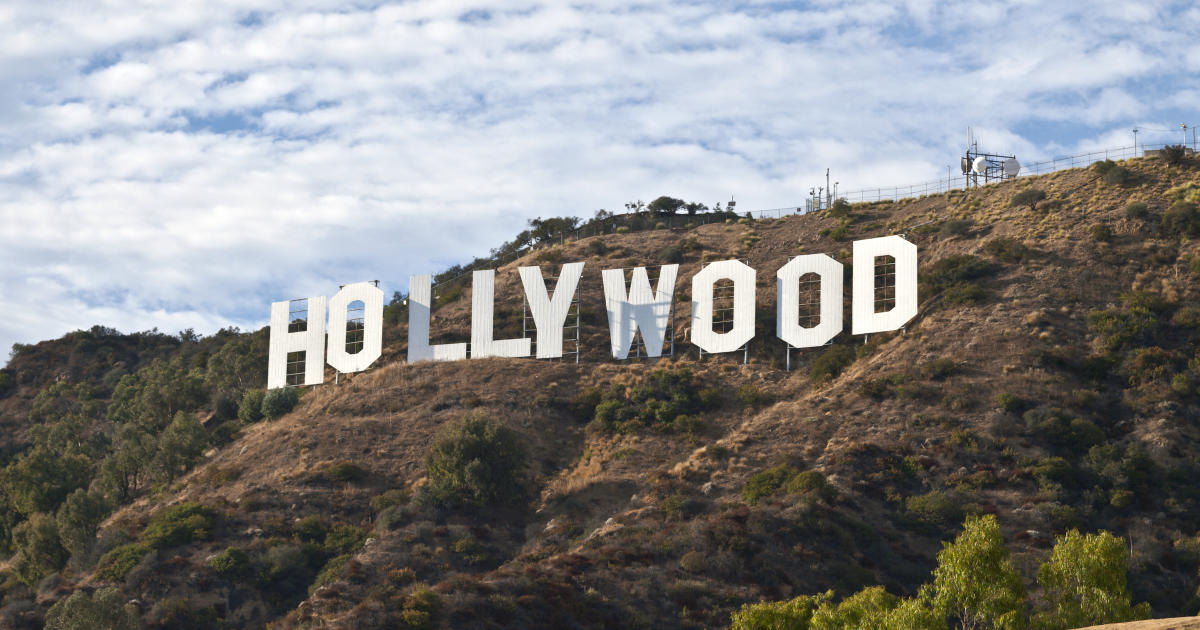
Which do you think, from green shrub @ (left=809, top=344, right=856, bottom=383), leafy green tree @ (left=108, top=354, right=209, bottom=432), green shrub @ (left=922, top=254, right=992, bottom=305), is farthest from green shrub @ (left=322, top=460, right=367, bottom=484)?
green shrub @ (left=922, top=254, right=992, bottom=305)

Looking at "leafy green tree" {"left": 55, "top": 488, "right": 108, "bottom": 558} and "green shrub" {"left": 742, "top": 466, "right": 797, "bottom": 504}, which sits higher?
"green shrub" {"left": 742, "top": 466, "right": 797, "bottom": 504}

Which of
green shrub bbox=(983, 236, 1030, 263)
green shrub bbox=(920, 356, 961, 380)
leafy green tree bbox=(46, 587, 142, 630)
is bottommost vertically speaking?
leafy green tree bbox=(46, 587, 142, 630)

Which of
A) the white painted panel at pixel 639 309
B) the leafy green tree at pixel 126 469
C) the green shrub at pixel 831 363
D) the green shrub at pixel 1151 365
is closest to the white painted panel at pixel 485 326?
the white painted panel at pixel 639 309

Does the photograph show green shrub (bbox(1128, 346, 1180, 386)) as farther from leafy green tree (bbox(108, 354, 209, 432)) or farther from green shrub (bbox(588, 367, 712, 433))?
leafy green tree (bbox(108, 354, 209, 432))

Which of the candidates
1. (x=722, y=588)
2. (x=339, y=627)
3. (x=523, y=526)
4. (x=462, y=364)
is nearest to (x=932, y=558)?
(x=722, y=588)

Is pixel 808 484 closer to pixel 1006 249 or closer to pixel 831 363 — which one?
pixel 831 363

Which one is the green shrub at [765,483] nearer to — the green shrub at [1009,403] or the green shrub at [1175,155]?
the green shrub at [1009,403]
